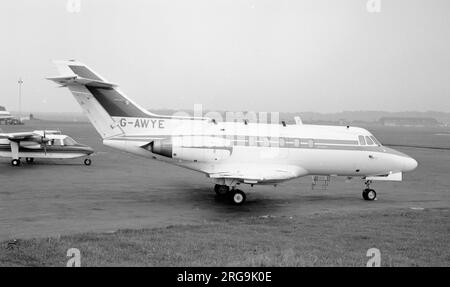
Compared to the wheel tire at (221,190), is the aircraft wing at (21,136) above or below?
above

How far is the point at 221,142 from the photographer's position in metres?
18.4

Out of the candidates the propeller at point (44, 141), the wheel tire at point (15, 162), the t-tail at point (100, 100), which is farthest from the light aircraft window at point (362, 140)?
the wheel tire at point (15, 162)

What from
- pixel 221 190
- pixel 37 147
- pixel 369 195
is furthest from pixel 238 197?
pixel 37 147

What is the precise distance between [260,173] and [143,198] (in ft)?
15.8

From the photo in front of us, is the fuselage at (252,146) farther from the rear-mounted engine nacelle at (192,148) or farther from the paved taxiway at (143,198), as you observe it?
the paved taxiway at (143,198)

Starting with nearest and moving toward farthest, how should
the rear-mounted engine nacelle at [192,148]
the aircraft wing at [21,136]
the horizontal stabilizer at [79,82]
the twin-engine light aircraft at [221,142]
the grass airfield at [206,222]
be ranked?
the grass airfield at [206,222] → the horizontal stabilizer at [79,82] → the rear-mounted engine nacelle at [192,148] → the twin-engine light aircraft at [221,142] → the aircraft wing at [21,136]

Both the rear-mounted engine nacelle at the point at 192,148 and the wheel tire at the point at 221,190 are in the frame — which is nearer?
the rear-mounted engine nacelle at the point at 192,148

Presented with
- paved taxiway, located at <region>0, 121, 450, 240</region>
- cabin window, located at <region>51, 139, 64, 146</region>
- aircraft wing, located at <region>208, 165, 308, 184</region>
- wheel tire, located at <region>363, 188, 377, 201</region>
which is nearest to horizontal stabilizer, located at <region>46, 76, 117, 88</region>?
paved taxiway, located at <region>0, 121, 450, 240</region>

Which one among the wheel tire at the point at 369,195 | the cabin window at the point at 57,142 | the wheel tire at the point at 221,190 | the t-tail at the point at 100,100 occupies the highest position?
the t-tail at the point at 100,100

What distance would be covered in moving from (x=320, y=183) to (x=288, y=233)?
13304 millimetres

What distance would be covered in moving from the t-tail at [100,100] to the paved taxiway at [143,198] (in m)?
2.96

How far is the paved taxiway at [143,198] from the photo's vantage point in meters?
14.1
